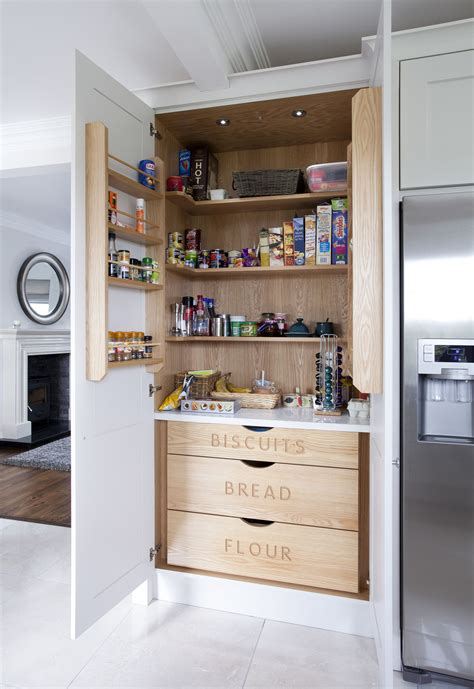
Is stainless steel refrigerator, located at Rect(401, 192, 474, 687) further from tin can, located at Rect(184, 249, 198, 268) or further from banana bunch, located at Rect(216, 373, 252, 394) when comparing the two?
tin can, located at Rect(184, 249, 198, 268)

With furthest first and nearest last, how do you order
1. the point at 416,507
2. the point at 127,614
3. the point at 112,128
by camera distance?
the point at 127,614 → the point at 112,128 → the point at 416,507

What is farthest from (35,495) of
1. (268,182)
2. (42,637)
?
(268,182)

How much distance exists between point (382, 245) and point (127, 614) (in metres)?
1.98

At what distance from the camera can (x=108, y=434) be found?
71.2 inches

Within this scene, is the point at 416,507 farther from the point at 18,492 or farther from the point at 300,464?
the point at 18,492

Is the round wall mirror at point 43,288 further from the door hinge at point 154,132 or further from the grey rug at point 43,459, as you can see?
the door hinge at point 154,132

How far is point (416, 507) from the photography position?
63.7 inches

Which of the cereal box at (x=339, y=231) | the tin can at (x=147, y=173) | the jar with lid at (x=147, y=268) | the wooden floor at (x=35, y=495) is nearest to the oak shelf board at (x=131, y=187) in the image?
the tin can at (x=147, y=173)

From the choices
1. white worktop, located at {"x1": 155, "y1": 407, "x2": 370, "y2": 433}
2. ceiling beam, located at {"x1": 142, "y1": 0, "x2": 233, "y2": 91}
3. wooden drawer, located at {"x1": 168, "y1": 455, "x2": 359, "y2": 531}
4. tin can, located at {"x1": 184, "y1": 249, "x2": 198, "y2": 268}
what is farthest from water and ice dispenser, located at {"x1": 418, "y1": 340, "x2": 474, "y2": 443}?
ceiling beam, located at {"x1": 142, "y1": 0, "x2": 233, "y2": 91}

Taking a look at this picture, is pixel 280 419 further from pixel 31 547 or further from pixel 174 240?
pixel 31 547

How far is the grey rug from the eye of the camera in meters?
4.24

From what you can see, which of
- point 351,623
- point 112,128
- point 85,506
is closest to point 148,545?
point 85,506

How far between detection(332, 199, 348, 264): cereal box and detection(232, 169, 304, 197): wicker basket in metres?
0.23

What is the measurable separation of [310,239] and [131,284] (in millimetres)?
934
